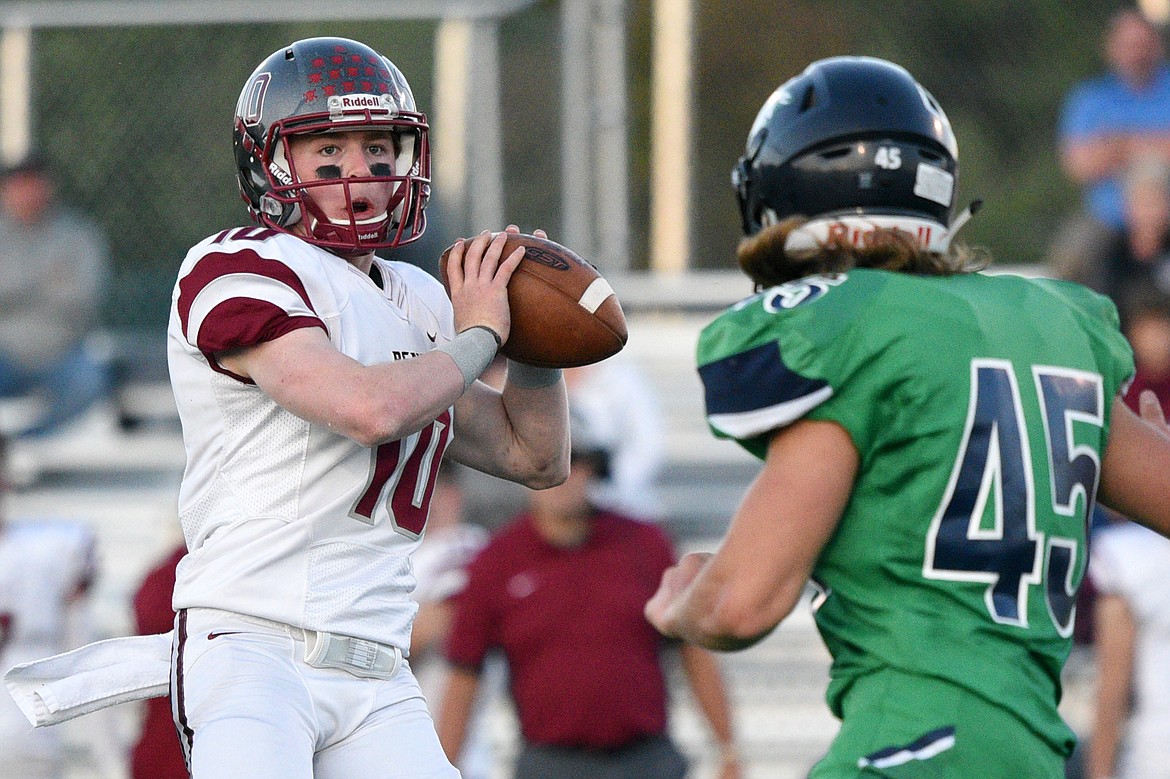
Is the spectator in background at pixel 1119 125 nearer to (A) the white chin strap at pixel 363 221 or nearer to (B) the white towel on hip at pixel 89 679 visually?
(A) the white chin strap at pixel 363 221

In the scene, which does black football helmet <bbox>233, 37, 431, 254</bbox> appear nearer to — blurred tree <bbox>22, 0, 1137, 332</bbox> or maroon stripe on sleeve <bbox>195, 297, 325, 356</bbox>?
maroon stripe on sleeve <bbox>195, 297, 325, 356</bbox>

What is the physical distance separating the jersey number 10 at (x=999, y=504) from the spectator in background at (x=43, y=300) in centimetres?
638

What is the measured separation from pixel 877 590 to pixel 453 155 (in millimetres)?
5792

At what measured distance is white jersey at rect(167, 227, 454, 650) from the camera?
112 inches

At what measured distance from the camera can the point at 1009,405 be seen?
264 centimetres

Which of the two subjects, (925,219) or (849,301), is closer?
(849,301)

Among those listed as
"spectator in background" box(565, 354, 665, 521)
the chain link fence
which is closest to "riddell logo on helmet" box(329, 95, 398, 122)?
"spectator in background" box(565, 354, 665, 521)

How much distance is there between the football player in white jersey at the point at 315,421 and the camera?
276cm

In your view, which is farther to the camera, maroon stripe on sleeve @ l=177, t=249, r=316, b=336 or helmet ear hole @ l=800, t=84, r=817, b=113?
helmet ear hole @ l=800, t=84, r=817, b=113

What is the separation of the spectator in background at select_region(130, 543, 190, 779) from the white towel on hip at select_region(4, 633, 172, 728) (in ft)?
7.06

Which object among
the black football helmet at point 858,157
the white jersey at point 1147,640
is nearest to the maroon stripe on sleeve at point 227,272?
the black football helmet at point 858,157

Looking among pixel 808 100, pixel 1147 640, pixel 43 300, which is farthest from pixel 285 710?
pixel 43 300

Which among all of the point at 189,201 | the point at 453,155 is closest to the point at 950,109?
the point at 453,155

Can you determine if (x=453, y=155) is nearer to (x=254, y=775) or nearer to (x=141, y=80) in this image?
(x=141, y=80)
